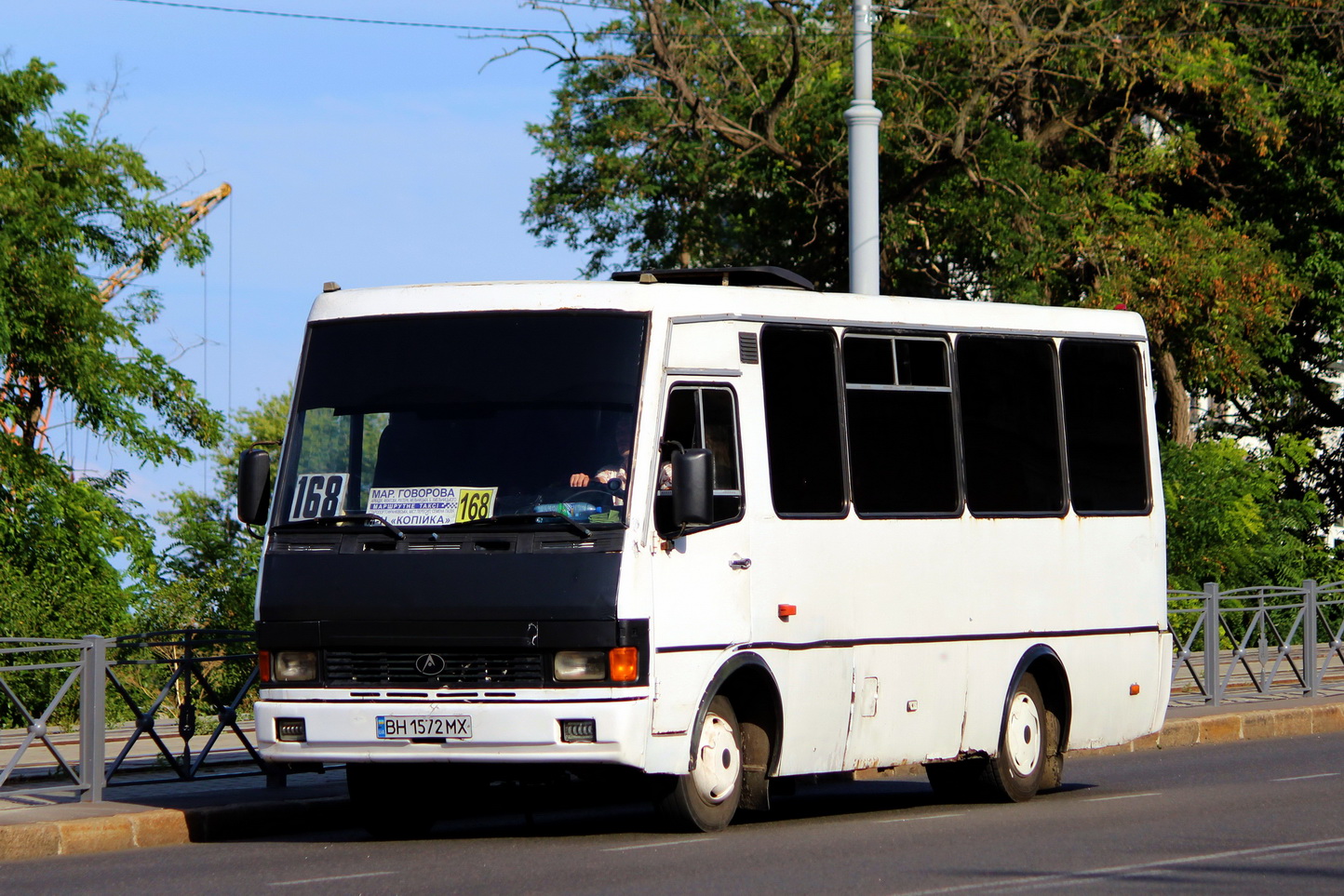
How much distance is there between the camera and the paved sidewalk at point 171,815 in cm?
1058

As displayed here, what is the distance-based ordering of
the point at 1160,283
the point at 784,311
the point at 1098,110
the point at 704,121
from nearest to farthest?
the point at 784,311 → the point at 704,121 → the point at 1160,283 → the point at 1098,110

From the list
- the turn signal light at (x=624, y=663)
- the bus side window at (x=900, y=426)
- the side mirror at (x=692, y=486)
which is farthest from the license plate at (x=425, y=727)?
the bus side window at (x=900, y=426)

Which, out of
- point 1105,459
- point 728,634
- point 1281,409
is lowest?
point 728,634

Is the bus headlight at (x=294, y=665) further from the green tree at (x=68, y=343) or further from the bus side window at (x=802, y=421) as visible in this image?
the green tree at (x=68, y=343)

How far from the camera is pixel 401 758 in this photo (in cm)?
1013

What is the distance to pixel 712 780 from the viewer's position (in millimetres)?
10680

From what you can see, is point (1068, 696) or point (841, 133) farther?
point (841, 133)

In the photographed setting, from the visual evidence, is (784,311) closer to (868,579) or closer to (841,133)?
(868,579)

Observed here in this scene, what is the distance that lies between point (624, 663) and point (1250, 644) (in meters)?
13.3

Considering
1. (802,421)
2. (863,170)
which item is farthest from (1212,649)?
(802,421)

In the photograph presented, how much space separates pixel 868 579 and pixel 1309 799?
10.2ft

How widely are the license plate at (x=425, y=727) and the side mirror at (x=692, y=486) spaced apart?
1.50m

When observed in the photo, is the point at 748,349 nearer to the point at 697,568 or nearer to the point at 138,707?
the point at 697,568

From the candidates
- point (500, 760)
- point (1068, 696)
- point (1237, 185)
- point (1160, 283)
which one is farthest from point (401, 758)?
point (1237, 185)
